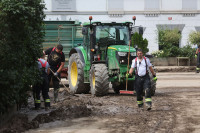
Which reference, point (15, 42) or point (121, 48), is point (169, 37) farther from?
point (15, 42)

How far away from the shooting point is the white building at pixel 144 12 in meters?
34.6

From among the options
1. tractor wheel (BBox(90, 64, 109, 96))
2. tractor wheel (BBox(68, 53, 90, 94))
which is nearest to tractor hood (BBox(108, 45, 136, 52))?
tractor wheel (BBox(90, 64, 109, 96))

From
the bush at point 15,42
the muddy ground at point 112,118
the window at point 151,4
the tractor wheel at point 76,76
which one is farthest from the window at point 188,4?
the bush at point 15,42

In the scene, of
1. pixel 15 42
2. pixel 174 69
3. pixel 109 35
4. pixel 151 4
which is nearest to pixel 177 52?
pixel 174 69

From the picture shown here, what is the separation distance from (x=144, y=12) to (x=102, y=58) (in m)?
20.3

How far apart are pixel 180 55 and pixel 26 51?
22364mm

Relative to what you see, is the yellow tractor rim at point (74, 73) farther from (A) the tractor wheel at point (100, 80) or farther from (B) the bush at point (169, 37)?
(B) the bush at point (169, 37)

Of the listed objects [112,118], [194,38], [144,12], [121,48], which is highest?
[144,12]

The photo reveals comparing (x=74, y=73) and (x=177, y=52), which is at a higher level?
(x=177, y=52)

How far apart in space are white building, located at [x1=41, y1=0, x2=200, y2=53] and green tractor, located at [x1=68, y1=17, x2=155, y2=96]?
18.0 metres

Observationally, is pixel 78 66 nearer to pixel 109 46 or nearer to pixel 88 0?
pixel 109 46

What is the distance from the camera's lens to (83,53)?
16281mm

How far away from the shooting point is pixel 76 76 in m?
16.9

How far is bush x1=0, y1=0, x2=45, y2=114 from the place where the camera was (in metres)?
8.98
